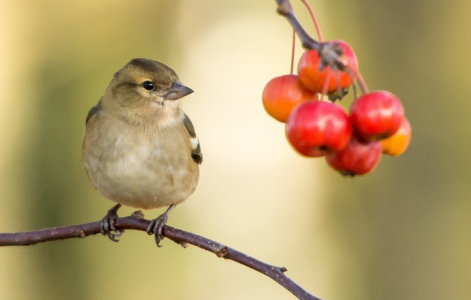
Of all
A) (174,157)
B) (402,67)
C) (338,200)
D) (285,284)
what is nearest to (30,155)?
(338,200)

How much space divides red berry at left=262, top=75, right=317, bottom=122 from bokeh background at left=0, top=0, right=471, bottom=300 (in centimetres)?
682

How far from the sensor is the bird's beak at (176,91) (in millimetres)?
4451

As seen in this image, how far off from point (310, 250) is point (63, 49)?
616 cm

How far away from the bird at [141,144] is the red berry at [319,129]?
7.00ft

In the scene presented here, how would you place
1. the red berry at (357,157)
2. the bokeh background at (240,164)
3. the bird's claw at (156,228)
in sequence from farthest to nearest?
the bokeh background at (240,164)
the bird's claw at (156,228)
the red berry at (357,157)

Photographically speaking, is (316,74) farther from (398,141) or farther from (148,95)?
(148,95)

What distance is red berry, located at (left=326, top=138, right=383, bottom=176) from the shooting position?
7.07 ft

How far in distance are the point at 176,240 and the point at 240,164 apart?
440 inches

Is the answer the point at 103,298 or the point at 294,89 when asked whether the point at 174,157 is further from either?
the point at 103,298

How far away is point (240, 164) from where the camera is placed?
14453 millimetres

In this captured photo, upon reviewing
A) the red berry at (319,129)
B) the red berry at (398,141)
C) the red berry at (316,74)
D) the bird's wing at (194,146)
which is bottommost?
the bird's wing at (194,146)

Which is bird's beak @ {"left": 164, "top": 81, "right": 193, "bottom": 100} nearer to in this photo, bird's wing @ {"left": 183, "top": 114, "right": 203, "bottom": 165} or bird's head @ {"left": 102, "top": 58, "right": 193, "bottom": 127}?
bird's head @ {"left": 102, "top": 58, "right": 193, "bottom": 127}

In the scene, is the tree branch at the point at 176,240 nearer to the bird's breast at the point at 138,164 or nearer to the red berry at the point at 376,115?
the bird's breast at the point at 138,164

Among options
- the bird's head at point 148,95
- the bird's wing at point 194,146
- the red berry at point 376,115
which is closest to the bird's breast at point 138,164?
the bird's head at point 148,95
